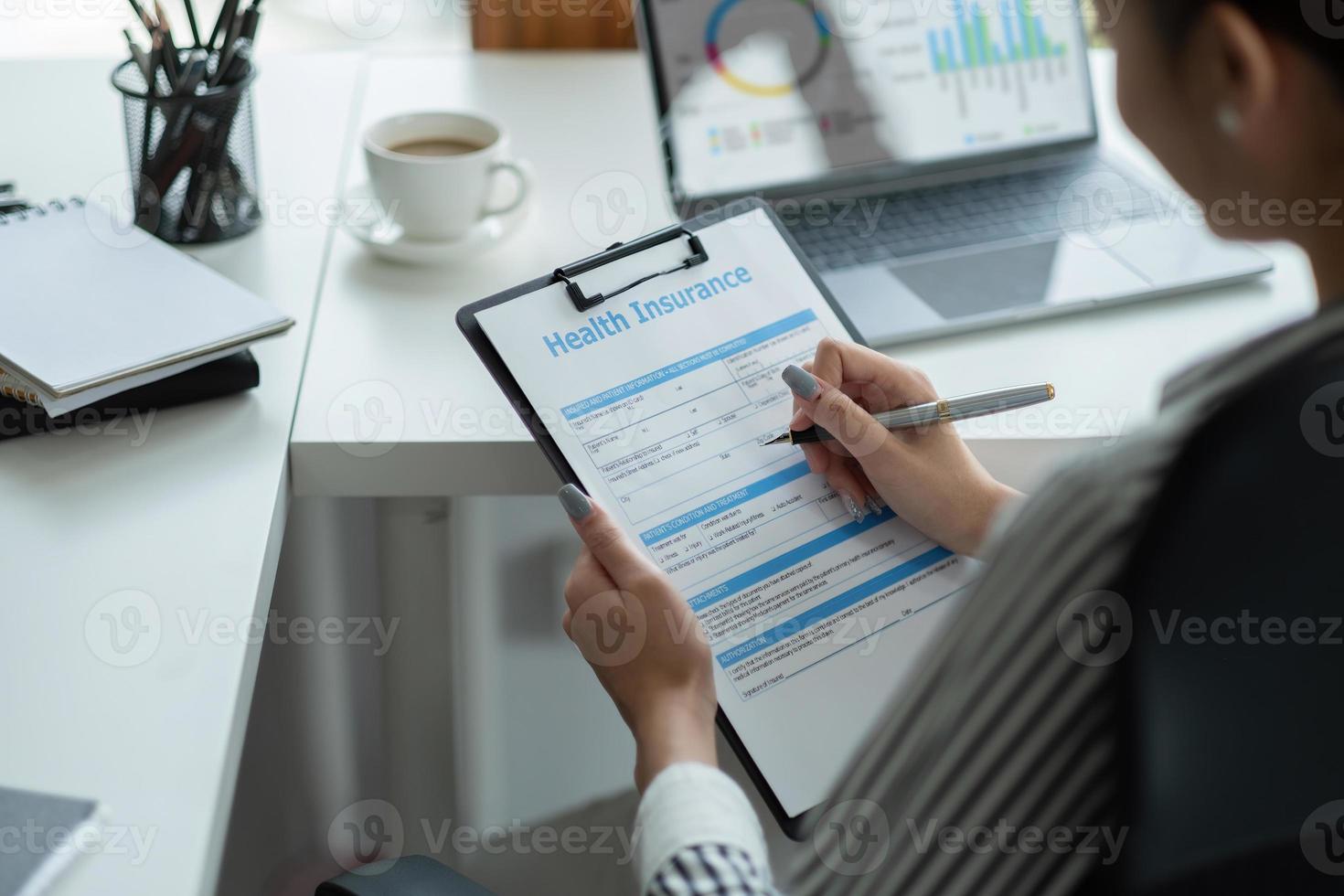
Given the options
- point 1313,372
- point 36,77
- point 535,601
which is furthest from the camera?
point 535,601

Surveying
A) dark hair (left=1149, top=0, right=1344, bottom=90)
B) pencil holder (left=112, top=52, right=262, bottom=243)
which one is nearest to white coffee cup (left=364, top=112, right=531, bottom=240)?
pencil holder (left=112, top=52, right=262, bottom=243)

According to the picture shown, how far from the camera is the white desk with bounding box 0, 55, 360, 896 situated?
581 millimetres

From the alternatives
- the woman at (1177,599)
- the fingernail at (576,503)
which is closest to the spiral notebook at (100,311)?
the fingernail at (576,503)

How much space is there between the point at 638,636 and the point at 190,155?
0.56 metres

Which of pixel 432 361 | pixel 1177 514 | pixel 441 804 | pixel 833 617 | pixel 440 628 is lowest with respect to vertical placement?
pixel 441 804

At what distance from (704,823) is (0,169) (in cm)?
88

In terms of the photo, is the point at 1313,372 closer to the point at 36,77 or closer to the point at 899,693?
the point at 899,693

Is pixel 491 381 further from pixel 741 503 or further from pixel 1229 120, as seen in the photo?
pixel 1229 120

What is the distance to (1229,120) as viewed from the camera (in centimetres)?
52

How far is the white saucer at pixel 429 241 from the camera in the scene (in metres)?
1.01

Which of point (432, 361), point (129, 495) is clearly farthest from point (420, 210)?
point (129, 495)

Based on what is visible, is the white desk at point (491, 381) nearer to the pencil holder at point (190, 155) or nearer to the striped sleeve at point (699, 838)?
the pencil holder at point (190, 155)

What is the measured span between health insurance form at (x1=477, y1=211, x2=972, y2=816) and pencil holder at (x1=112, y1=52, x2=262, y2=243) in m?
0.34

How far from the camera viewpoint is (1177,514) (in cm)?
44
